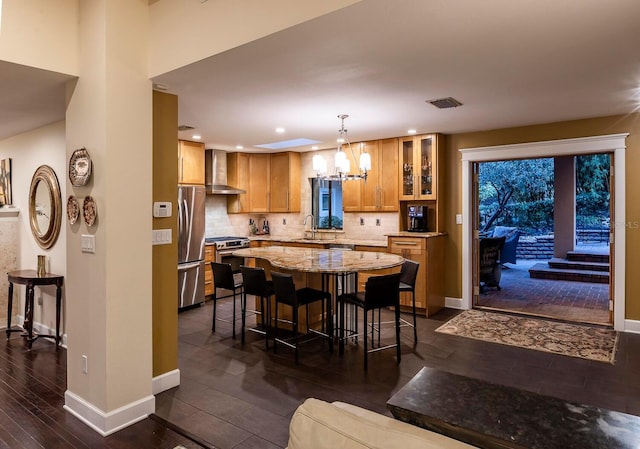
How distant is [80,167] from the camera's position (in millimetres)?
2791

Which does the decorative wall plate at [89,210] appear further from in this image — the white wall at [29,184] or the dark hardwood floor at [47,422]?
the white wall at [29,184]

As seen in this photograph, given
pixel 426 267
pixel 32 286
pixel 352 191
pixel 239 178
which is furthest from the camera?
pixel 239 178

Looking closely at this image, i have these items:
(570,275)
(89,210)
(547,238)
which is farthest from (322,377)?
(547,238)

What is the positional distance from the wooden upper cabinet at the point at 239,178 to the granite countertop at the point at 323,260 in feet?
7.88

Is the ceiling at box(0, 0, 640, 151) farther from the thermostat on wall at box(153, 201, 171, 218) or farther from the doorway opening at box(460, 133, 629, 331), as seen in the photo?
the thermostat on wall at box(153, 201, 171, 218)

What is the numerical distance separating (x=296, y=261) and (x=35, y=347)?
9.58 feet

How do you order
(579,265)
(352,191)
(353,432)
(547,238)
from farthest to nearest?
(547,238) → (579,265) → (352,191) → (353,432)

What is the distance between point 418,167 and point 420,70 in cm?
279

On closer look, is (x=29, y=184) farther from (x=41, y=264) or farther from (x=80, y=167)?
(x=80, y=167)

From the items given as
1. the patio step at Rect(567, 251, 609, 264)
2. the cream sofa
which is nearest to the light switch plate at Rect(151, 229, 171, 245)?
the cream sofa

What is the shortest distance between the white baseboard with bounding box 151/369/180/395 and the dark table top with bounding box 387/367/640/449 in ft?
7.89

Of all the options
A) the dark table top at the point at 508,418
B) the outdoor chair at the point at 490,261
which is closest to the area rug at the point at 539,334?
the outdoor chair at the point at 490,261

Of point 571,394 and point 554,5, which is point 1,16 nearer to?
point 554,5

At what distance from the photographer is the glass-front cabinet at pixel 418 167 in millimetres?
5629
